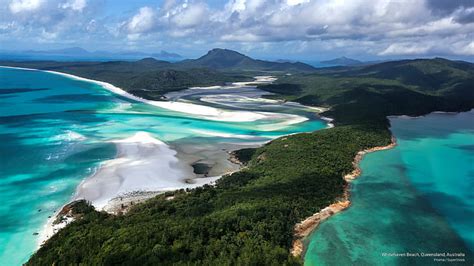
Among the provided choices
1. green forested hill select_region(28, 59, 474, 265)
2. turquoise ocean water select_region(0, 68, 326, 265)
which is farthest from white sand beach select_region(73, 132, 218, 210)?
green forested hill select_region(28, 59, 474, 265)

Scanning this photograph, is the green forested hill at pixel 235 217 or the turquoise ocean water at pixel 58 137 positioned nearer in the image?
the green forested hill at pixel 235 217

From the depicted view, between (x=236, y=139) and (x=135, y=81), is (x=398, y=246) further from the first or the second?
(x=135, y=81)

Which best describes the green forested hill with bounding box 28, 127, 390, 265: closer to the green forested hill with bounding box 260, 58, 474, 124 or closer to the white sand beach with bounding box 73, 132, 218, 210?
the white sand beach with bounding box 73, 132, 218, 210

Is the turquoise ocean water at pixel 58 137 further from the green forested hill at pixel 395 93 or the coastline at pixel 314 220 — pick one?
the coastline at pixel 314 220

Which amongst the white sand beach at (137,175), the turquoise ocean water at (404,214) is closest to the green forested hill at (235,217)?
the turquoise ocean water at (404,214)

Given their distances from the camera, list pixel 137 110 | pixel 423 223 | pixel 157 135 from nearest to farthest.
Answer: pixel 423 223 < pixel 157 135 < pixel 137 110

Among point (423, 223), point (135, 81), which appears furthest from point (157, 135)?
point (135, 81)
